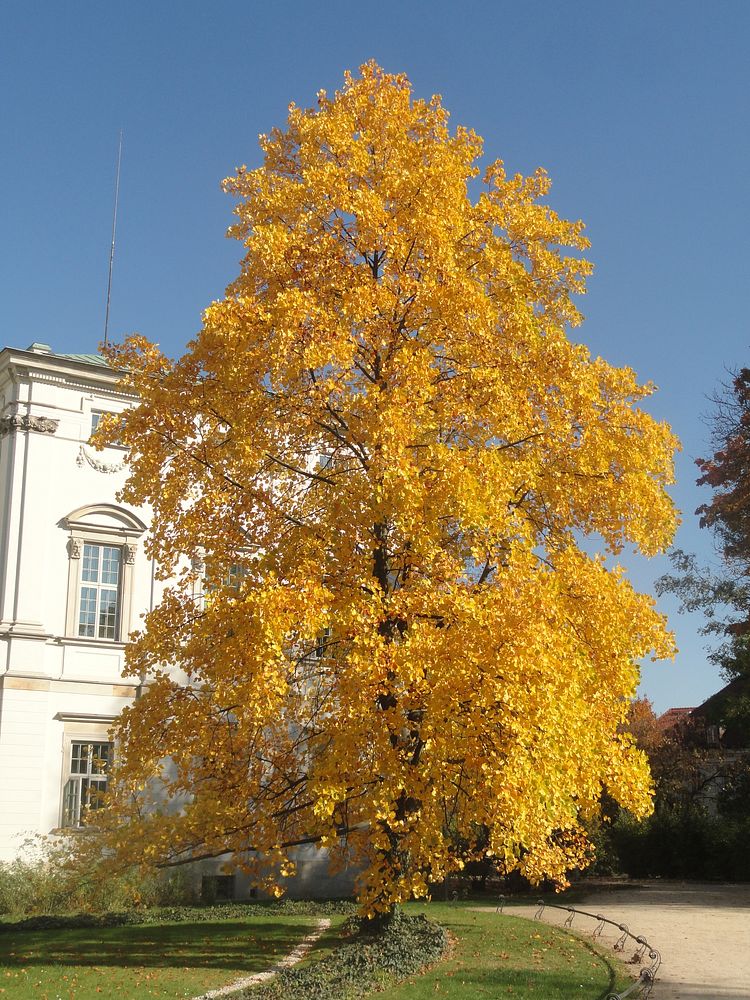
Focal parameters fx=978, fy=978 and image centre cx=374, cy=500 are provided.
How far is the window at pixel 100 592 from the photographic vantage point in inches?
927

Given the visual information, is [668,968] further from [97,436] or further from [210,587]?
[97,436]

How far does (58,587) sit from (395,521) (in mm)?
13587

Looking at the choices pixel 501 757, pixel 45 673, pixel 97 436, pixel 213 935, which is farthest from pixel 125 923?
pixel 501 757

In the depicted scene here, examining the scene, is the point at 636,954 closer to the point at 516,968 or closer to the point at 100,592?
the point at 516,968

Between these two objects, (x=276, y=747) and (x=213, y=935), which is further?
(x=213, y=935)

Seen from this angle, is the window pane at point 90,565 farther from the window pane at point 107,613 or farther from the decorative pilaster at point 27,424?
the decorative pilaster at point 27,424

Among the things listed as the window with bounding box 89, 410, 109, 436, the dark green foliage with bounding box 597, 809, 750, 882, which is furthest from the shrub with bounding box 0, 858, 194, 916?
the dark green foliage with bounding box 597, 809, 750, 882

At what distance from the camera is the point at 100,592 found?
78.2ft

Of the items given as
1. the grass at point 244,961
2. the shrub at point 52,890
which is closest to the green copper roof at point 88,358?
the shrub at point 52,890

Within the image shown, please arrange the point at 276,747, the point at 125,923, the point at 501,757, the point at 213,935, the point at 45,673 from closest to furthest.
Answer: the point at 501,757
the point at 276,747
the point at 213,935
the point at 125,923
the point at 45,673

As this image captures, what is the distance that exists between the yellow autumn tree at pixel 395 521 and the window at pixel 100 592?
9.63 metres

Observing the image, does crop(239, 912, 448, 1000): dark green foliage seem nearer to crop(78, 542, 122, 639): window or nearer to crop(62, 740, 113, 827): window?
crop(62, 740, 113, 827): window

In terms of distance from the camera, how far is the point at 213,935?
16.8 metres

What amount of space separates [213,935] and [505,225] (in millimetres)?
12742
